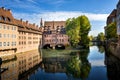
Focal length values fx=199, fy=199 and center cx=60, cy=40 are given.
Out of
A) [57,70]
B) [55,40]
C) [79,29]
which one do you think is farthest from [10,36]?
[55,40]

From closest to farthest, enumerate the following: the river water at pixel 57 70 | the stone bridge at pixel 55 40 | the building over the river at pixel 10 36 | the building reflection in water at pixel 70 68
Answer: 1. the river water at pixel 57 70
2. the building reflection in water at pixel 70 68
3. the building over the river at pixel 10 36
4. the stone bridge at pixel 55 40

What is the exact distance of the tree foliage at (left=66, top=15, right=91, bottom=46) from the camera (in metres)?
68.1

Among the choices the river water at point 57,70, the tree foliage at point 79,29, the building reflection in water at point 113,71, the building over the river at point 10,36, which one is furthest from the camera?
the tree foliage at point 79,29

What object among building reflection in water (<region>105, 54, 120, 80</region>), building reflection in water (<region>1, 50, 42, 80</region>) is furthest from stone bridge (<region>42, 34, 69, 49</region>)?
building reflection in water (<region>105, 54, 120, 80</region>)

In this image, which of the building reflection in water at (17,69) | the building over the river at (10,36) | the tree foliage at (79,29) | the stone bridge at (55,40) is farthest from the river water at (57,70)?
the stone bridge at (55,40)

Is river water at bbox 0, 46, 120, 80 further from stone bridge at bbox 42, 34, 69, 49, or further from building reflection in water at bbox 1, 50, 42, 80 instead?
stone bridge at bbox 42, 34, 69, 49

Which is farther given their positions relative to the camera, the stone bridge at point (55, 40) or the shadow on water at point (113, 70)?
the stone bridge at point (55, 40)

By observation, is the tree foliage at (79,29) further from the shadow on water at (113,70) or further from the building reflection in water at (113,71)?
the building reflection in water at (113,71)

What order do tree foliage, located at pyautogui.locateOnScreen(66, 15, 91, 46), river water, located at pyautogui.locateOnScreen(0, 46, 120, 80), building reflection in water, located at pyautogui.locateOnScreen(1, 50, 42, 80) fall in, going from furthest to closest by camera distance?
tree foliage, located at pyautogui.locateOnScreen(66, 15, 91, 46) → river water, located at pyautogui.locateOnScreen(0, 46, 120, 80) → building reflection in water, located at pyautogui.locateOnScreen(1, 50, 42, 80)

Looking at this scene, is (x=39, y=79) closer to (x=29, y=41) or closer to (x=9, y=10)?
(x=9, y=10)

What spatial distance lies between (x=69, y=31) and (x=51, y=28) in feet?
158

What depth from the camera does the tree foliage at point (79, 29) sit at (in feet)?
224

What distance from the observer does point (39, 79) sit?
81.5 feet

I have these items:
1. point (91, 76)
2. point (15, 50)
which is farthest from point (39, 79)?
point (15, 50)
